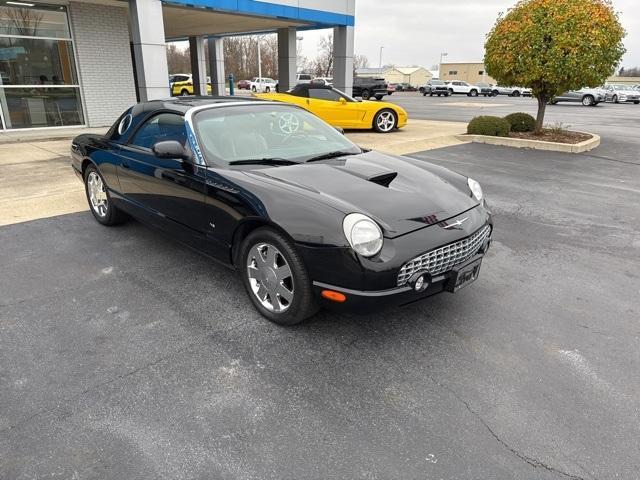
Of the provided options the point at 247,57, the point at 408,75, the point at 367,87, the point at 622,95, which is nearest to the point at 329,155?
the point at 367,87

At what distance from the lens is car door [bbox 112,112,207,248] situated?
360 cm

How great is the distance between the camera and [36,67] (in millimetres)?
12297

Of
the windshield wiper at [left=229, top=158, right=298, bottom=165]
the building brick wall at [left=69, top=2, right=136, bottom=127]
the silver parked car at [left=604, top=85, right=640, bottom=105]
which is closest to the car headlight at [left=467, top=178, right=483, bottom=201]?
the windshield wiper at [left=229, top=158, right=298, bottom=165]

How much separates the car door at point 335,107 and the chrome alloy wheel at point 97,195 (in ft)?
27.8

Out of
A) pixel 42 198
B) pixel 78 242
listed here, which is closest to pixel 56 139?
pixel 42 198

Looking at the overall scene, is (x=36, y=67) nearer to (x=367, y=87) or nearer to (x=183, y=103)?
(x=183, y=103)

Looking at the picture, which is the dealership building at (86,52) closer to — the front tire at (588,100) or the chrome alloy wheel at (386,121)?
the chrome alloy wheel at (386,121)

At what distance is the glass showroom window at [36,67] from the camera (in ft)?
38.8

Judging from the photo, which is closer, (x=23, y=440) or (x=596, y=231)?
(x=23, y=440)

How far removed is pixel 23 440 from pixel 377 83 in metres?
31.8

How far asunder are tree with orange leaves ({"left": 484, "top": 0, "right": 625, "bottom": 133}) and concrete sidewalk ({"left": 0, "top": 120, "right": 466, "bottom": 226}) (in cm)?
231

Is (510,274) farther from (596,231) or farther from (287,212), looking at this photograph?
(287,212)

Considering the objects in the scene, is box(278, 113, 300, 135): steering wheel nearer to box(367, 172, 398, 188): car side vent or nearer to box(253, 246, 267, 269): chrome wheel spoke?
box(367, 172, 398, 188): car side vent

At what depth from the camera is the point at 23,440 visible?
7.23 feet
